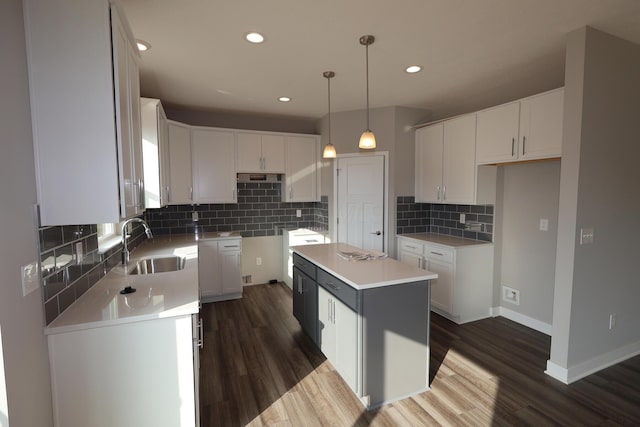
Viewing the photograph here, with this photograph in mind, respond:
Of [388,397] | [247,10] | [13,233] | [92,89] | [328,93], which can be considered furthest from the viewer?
[328,93]

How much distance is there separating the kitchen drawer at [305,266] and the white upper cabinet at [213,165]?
5.68ft

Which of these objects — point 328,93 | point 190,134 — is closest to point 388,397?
point 328,93

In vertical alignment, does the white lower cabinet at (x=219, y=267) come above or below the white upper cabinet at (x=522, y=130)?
below

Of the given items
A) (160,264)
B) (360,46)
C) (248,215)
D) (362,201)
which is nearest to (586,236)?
(360,46)

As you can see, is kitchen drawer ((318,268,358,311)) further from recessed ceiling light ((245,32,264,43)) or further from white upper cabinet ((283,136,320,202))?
white upper cabinet ((283,136,320,202))

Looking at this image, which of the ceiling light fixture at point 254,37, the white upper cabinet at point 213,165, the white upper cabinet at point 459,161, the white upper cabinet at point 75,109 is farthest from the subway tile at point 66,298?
the white upper cabinet at point 459,161

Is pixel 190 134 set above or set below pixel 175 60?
below

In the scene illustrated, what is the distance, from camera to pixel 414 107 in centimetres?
420

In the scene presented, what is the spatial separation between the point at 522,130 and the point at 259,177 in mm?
3320

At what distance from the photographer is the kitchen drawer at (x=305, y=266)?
284cm

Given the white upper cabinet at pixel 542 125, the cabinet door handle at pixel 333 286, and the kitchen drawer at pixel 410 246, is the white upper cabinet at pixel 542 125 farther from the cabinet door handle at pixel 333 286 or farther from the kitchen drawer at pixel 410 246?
the cabinet door handle at pixel 333 286

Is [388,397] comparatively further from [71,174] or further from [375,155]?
[375,155]

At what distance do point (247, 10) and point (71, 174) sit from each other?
1410 millimetres

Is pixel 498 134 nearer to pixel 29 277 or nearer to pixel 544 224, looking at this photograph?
pixel 544 224
